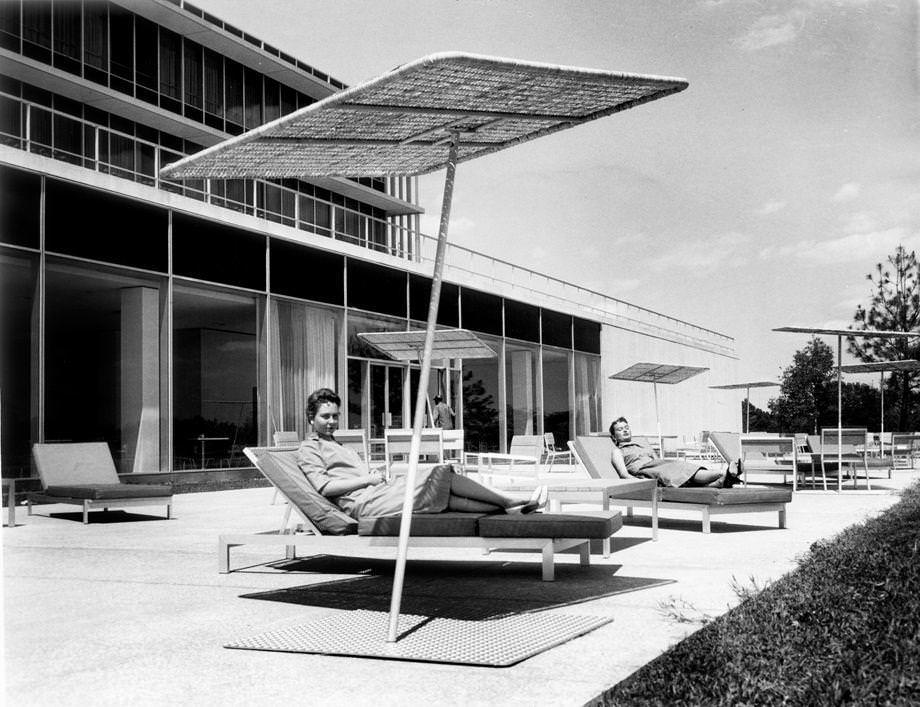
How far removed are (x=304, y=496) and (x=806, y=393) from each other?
40.4m

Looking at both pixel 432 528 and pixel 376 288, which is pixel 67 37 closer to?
pixel 376 288

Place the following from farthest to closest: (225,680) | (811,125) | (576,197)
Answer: (576,197) < (811,125) < (225,680)

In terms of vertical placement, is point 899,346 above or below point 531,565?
above

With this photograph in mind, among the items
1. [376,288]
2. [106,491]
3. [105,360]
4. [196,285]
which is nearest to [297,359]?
[196,285]

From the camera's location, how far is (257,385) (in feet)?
51.3

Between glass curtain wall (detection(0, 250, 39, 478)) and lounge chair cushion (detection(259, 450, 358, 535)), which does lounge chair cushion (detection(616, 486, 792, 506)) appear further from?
glass curtain wall (detection(0, 250, 39, 478))

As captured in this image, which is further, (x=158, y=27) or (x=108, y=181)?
(x=158, y=27)

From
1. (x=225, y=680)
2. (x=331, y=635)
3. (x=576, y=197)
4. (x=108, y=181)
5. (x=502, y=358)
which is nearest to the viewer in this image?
(x=225, y=680)

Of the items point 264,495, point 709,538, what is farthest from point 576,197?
point 709,538

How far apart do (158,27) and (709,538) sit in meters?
18.6

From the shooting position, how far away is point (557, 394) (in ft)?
85.8

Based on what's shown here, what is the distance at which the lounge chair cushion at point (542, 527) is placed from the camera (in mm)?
4910

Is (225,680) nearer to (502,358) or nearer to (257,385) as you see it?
(257,385)

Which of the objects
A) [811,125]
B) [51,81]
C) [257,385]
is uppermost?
[811,125]
